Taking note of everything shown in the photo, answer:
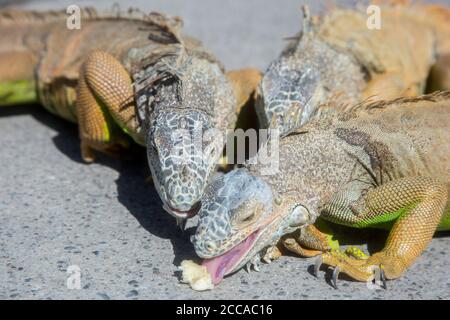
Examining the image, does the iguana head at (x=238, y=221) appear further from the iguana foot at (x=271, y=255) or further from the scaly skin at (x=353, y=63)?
the scaly skin at (x=353, y=63)

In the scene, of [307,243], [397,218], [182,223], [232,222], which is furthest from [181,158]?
[397,218]

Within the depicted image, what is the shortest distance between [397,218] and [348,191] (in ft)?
1.03

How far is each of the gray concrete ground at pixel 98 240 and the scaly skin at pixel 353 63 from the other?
A: 1.00 meters

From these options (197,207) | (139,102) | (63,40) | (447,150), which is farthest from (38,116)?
(447,150)

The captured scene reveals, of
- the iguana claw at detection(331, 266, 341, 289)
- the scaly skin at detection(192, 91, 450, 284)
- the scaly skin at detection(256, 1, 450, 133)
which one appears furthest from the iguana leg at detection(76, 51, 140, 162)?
the iguana claw at detection(331, 266, 341, 289)

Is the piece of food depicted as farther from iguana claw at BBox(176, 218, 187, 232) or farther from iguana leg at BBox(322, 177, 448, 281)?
iguana leg at BBox(322, 177, 448, 281)

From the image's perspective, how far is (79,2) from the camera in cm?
931

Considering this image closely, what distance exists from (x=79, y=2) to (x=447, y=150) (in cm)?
621

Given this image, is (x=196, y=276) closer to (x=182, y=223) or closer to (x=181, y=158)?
(x=182, y=223)

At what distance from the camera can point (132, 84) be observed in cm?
508

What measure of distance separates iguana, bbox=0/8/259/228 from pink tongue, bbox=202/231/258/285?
38cm

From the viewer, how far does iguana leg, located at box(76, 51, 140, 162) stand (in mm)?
5137

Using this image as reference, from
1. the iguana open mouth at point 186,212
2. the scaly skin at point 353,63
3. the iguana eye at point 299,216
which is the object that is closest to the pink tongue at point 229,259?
the iguana eye at point 299,216

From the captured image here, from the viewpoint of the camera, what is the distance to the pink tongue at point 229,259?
379cm
